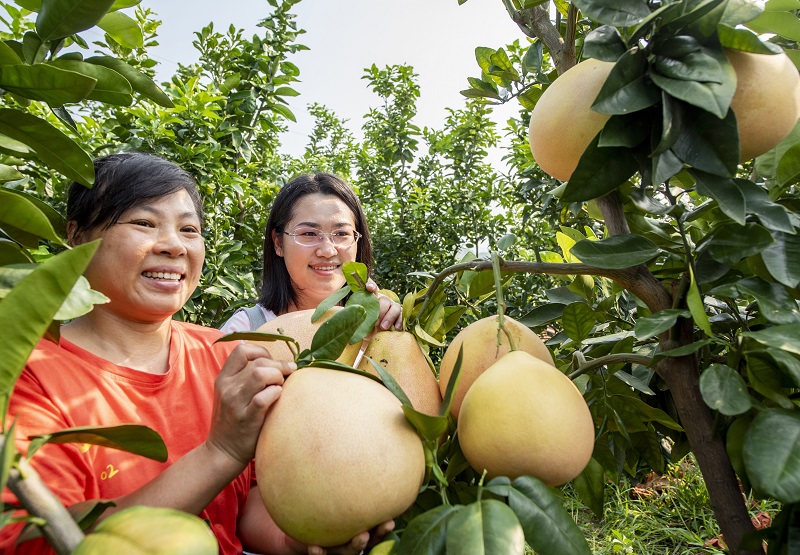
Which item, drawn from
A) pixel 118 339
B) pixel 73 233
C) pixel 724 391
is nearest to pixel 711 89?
pixel 724 391

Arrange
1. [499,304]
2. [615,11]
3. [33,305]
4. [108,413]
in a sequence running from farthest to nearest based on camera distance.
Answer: [108,413] → [499,304] → [615,11] → [33,305]

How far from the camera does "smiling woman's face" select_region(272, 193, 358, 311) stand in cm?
229

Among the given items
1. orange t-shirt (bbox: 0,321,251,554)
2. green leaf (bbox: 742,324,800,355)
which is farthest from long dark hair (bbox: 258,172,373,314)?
green leaf (bbox: 742,324,800,355)

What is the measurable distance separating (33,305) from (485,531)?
43 centimetres

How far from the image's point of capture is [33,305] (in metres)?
0.46

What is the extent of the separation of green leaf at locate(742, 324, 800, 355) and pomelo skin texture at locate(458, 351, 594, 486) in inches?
8.3

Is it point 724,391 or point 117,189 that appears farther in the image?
point 117,189

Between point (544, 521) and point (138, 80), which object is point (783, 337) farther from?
point (138, 80)

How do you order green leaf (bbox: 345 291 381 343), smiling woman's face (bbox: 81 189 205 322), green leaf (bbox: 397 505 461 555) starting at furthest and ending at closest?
smiling woman's face (bbox: 81 189 205 322), green leaf (bbox: 345 291 381 343), green leaf (bbox: 397 505 461 555)

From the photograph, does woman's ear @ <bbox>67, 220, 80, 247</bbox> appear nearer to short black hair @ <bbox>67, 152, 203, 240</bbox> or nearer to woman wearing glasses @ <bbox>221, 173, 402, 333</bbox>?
short black hair @ <bbox>67, 152, 203, 240</bbox>

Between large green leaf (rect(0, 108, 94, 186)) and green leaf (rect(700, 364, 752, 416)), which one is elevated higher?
large green leaf (rect(0, 108, 94, 186))

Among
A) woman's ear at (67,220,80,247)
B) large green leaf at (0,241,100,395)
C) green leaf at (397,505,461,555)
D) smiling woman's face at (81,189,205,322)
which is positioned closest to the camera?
large green leaf at (0,241,100,395)

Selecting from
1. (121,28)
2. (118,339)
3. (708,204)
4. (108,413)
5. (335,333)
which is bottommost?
(108,413)

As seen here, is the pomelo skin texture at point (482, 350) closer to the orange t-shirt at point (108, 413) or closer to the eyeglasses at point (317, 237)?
the orange t-shirt at point (108, 413)
